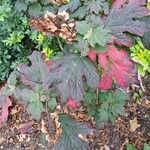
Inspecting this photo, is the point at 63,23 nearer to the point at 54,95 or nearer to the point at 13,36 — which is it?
the point at 54,95

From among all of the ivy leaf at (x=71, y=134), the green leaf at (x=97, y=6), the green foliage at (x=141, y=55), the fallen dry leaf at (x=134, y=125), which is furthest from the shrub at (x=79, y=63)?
the fallen dry leaf at (x=134, y=125)

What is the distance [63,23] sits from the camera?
4.68ft

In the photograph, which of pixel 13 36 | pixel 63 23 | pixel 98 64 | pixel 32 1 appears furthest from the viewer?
pixel 13 36

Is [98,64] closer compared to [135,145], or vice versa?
[98,64]

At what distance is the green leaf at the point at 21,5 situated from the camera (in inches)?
88.7

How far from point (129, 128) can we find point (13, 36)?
94 centimetres

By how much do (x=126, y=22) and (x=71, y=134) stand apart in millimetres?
564

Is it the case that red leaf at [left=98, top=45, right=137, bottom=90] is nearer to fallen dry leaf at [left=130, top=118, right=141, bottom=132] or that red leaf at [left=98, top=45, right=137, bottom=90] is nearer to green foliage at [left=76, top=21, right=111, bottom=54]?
green foliage at [left=76, top=21, right=111, bottom=54]

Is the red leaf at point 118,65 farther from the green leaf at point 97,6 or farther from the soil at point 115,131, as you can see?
the soil at point 115,131

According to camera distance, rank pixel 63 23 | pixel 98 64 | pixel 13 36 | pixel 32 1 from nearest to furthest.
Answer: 1. pixel 63 23
2. pixel 98 64
3. pixel 32 1
4. pixel 13 36

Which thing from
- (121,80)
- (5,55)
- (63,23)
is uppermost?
(63,23)

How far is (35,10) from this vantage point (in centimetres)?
223

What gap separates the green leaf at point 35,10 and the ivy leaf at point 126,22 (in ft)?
2.65

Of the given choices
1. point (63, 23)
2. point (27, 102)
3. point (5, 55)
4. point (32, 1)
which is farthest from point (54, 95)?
point (5, 55)
